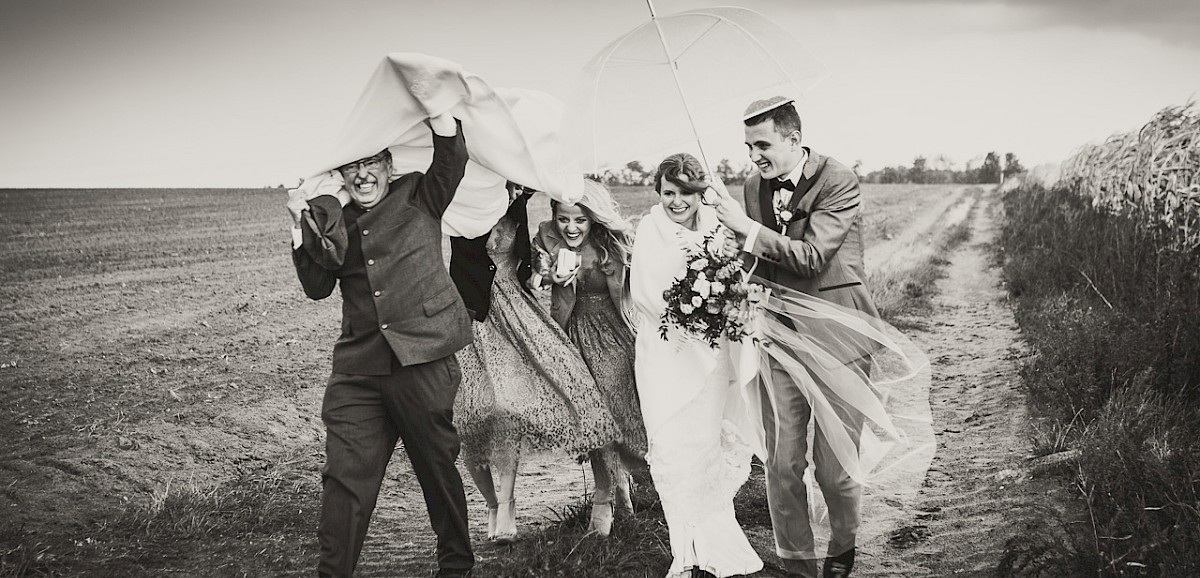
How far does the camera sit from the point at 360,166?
4.80 meters

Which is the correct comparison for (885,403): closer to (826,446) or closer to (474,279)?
(826,446)

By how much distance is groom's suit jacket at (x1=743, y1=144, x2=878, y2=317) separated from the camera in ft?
15.5

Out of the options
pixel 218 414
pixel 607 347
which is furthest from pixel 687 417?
pixel 218 414

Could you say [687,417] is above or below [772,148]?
below

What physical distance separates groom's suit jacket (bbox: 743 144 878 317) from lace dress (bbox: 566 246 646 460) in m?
1.28

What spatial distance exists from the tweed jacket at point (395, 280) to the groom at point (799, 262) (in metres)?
1.46

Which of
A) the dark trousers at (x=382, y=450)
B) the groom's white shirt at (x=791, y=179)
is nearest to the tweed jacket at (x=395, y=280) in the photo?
the dark trousers at (x=382, y=450)

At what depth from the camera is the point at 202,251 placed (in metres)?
15.7

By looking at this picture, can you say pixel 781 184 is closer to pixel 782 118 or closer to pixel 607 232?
pixel 782 118

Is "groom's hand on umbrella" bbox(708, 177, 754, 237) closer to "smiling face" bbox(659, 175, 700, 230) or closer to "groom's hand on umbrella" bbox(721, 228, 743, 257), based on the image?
"groom's hand on umbrella" bbox(721, 228, 743, 257)

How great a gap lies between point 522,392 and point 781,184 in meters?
2.09

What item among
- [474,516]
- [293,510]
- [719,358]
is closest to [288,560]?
[293,510]

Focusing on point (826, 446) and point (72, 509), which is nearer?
point (826, 446)

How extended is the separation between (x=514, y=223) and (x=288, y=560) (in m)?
2.51
